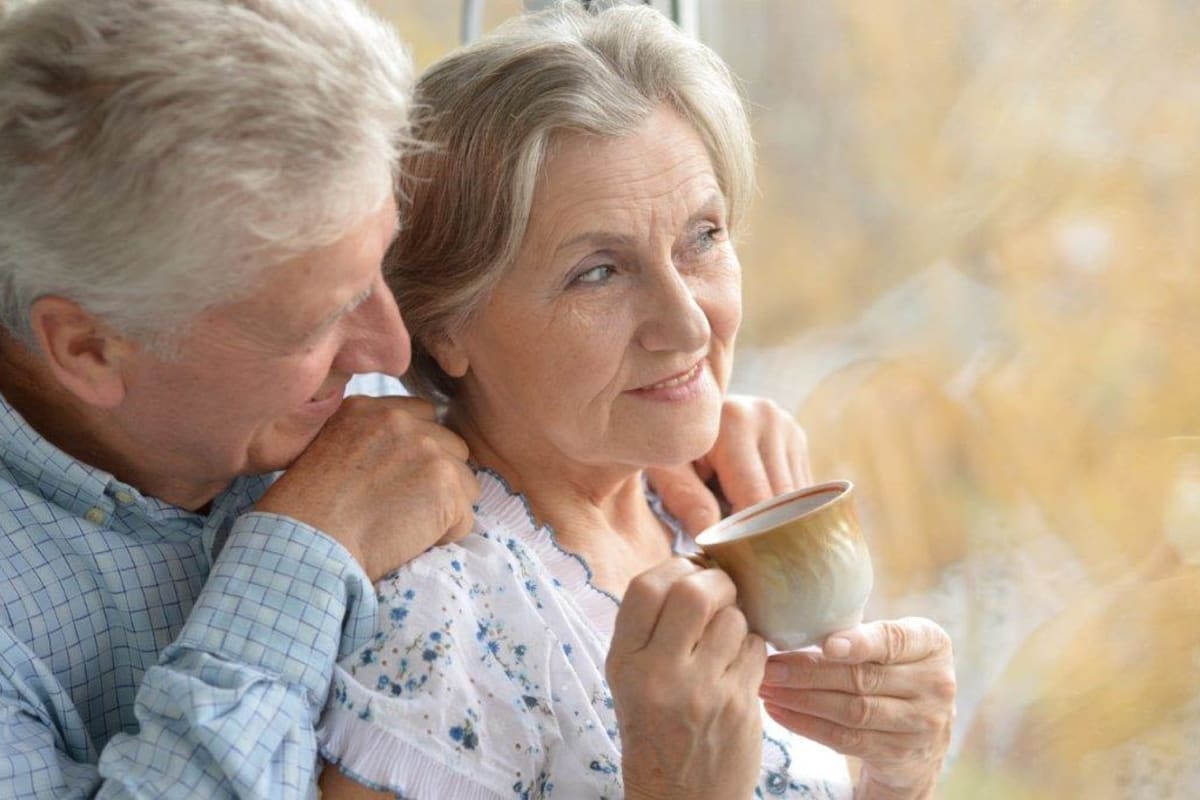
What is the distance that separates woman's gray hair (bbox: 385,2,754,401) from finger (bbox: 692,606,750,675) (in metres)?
0.49

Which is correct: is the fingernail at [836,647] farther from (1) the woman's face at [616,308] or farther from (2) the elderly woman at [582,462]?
(1) the woman's face at [616,308]

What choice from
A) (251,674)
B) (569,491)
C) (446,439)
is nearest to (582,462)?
(569,491)

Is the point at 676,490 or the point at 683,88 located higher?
the point at 683,88

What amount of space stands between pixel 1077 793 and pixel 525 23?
118cm

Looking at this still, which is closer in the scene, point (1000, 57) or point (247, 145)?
point (247, 145)

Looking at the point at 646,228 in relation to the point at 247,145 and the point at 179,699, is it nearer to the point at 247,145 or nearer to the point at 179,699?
the point at 247,145

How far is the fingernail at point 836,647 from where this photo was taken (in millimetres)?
1314

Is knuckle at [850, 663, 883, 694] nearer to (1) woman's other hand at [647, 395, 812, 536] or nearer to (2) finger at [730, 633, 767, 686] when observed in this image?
(2) finger at [730, 633, 767, 686]

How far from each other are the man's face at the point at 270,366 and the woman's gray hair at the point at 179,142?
4 cm

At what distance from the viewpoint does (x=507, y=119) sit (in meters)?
1.48

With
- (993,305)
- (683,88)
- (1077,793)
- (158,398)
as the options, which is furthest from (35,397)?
(1077,793)

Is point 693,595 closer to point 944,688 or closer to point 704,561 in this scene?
point 704,561

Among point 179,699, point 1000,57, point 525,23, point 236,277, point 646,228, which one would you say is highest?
point 1000,57

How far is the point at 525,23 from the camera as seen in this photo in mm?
1600
